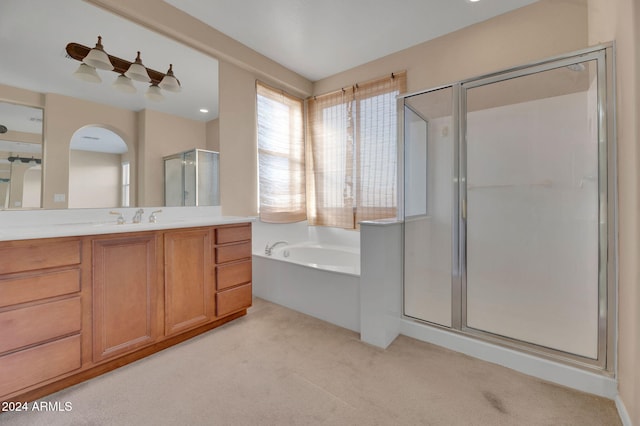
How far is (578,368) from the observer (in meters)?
1.49

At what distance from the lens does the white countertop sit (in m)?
1.38

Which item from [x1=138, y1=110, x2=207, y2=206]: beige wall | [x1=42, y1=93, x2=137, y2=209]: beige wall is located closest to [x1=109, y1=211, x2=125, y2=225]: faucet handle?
[x1=138, y1=110, x2=207, y2=206]: beige wall

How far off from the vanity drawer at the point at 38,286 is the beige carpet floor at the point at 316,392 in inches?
22.4

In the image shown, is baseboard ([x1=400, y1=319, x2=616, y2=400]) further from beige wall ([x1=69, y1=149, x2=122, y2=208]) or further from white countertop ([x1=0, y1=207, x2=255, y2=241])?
beige wall ([x1=69, y1=149, x2=122, y2=208])

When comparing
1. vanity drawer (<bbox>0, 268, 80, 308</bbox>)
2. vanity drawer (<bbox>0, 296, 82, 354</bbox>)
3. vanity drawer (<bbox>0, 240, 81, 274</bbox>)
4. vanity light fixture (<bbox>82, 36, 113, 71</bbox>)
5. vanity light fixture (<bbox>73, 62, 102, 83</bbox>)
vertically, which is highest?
vanity light fixture (<bbox>82, 36, 113, 71</bbox>)

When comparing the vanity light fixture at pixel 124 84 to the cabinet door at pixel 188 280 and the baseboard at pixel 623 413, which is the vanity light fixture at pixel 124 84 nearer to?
the cabinet door at pixel 188 280

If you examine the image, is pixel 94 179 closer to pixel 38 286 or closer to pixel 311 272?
pixel 38 286

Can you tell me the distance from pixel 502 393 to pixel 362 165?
242 centimetres

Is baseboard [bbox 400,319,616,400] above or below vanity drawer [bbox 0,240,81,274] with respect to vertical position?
below

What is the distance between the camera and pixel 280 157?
343 cm

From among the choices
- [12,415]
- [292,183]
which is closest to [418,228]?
[292,183]

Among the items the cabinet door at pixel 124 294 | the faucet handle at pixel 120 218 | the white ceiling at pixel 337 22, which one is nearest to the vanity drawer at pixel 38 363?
the cabinet door at pixel 124 294

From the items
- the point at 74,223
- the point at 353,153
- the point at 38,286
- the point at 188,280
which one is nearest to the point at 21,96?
the point at 74,223

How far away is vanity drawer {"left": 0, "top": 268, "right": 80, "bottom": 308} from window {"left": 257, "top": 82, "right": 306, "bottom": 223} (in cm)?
191
